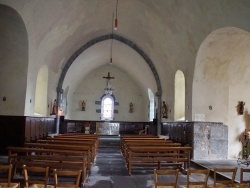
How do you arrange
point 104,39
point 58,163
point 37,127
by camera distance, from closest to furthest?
point 58,163
point 37,127
point 104,39

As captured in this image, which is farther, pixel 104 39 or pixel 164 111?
pixel 104 39

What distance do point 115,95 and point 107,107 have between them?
1.16 m

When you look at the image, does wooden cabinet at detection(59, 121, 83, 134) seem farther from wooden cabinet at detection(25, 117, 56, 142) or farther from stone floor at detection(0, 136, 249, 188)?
stone floor at detection(0, 136, 249, 188)

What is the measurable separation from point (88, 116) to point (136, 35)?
10166mm

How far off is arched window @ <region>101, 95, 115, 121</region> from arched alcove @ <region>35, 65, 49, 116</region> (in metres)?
9.55

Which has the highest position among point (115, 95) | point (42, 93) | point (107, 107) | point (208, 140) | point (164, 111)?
point (115, 95)

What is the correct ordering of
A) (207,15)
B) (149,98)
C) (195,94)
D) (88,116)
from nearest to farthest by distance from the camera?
(207,15)
(195,94)
(149,98)
(88,116)

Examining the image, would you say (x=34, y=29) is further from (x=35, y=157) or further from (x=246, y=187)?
(x=246, y=187)

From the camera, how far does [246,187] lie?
4.09m

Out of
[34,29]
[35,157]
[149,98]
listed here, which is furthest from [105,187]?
[149,98]

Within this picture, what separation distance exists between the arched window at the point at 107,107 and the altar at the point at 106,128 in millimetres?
4063

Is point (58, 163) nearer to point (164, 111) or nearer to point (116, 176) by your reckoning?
point (116, 176)

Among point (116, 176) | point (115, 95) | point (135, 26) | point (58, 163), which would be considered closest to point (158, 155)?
point (116, 176)

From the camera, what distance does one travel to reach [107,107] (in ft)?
78.1
